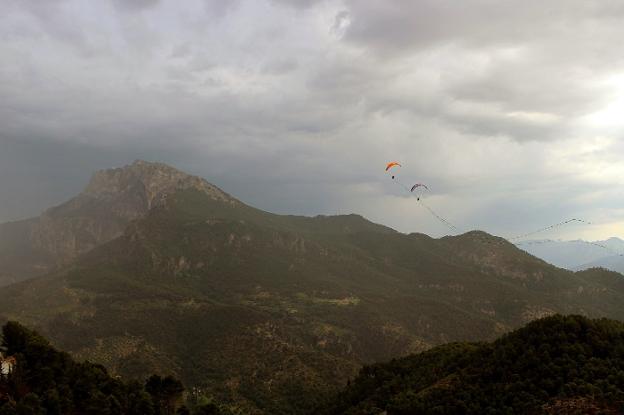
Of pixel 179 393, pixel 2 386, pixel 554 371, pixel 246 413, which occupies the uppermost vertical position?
pixel 554 371

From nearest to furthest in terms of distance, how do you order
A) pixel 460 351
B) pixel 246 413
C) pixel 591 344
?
pixel 591 344
pixel 460 351
pixel 246 413

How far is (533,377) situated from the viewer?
303 feet

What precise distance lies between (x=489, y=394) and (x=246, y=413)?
3808 inches

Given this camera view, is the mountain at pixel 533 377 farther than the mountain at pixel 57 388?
No

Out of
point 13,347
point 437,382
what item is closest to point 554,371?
point 437,382

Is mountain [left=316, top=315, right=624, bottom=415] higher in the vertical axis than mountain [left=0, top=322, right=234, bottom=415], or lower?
higher

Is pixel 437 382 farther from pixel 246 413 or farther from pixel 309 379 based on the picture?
pixel 309 379

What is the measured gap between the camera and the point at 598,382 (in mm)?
82688

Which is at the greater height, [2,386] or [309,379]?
[2,386]

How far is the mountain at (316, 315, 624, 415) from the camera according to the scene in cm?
8206

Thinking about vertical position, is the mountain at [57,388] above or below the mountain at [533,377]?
below

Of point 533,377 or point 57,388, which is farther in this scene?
point 57,388

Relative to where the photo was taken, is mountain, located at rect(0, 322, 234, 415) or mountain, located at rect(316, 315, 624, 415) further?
mountain, located at rect(0, 322, 234, 415)

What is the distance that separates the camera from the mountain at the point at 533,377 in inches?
3231
